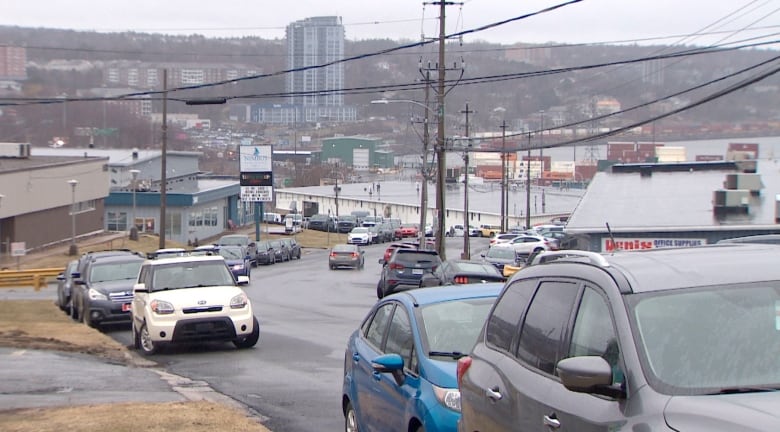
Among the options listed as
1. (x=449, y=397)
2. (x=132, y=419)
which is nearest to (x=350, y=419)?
(x=449, y=397)

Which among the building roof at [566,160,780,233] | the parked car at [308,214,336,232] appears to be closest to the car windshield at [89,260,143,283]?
the building roof at [566,160,780,233]

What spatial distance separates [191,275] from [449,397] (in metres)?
12.1

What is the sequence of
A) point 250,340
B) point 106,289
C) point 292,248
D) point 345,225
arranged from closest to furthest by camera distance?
point 250,340 → point 106,289 → point 292,248 → point 345,225

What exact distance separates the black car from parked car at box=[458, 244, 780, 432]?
1770 cm

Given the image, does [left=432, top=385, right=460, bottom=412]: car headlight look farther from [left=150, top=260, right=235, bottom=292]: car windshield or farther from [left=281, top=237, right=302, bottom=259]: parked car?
[left=281, top=237, right=302, bottom=259]: parked car

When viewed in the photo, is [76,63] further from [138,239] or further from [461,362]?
[461,362]

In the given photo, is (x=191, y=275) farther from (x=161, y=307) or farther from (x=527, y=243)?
(x=527, y=243)

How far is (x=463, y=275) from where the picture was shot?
23000mm

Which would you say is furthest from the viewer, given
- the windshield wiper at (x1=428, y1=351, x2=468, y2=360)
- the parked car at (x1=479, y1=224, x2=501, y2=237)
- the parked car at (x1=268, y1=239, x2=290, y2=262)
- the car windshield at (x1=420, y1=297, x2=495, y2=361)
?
the parked car at (x1=479, y1=224, x2=501, y2=237)

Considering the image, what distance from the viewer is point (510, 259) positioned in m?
43.1

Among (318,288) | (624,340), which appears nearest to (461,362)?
(624,340)

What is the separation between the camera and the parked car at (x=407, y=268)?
1268 inches

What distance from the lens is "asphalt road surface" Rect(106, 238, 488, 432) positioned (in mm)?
12008

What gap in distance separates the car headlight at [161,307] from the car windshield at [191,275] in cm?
51
